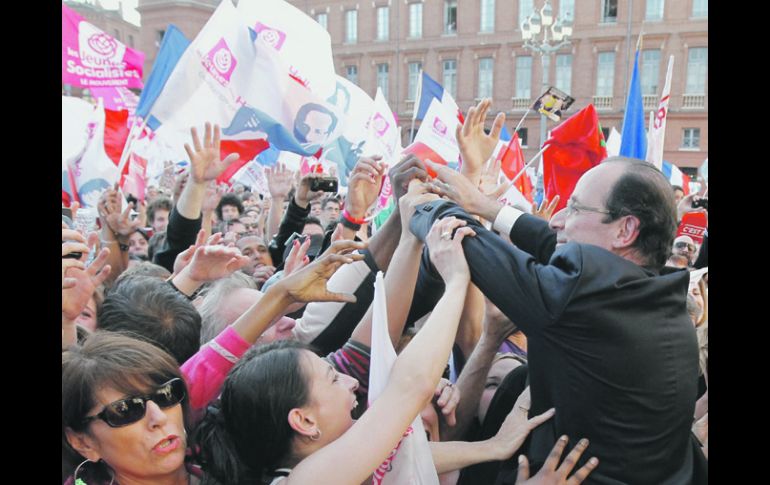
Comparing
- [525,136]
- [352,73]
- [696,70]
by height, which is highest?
[352,73]

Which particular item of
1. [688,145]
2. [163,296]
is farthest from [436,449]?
[688,145]

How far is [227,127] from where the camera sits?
192 inches

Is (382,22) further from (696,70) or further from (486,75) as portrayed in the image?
(696,70)

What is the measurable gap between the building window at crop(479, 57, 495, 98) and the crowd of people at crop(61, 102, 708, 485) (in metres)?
31.1

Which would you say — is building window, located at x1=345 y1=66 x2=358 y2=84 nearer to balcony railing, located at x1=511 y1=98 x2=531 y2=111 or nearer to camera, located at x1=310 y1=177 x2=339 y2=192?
balcony railing, located at x1=511 y1=98 x2=531 y2=111

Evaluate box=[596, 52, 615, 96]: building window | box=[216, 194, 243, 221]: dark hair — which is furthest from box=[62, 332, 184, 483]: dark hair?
box=[596, 52, 615, 96]: building window

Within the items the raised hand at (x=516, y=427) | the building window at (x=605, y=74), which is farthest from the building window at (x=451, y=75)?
the raised hand at (x=516, y=427)

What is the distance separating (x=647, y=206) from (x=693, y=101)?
101ft

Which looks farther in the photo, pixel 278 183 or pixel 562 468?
pixel 278 183

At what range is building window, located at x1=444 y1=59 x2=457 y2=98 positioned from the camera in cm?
3234

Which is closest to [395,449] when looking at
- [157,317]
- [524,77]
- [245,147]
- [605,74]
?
[157,317]

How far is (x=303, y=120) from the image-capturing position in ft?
15.8

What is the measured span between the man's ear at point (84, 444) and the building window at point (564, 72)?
102 feet
